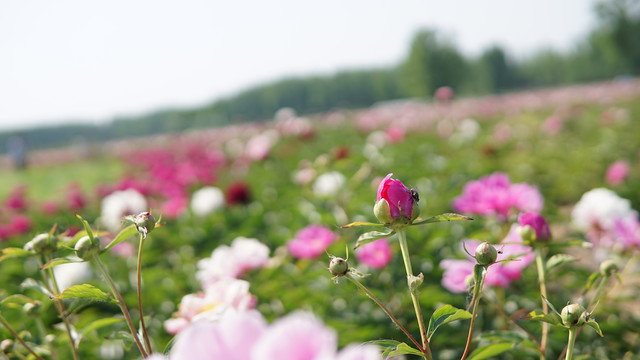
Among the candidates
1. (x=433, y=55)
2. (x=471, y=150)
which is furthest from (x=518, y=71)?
(x=471, y=150)

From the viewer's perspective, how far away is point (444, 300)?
1.29m

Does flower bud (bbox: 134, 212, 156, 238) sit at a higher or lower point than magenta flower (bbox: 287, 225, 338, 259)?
higher

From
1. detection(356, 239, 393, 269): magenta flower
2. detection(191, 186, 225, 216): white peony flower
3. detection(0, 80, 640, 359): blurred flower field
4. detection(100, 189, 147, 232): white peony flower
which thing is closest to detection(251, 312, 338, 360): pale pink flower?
detection(0, 80, 640, 359): blurred flower field

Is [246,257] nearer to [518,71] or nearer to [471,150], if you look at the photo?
[471,150]

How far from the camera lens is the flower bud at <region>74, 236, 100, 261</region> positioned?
45cm

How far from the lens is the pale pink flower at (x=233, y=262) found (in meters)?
1.03

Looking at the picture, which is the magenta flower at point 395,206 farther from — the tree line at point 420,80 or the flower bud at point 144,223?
the tree line at point 420,80

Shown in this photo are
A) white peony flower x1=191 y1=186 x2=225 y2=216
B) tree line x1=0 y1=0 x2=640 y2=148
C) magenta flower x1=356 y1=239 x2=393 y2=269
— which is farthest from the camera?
tree line x1=0 y1=0 x2=640 y2=148

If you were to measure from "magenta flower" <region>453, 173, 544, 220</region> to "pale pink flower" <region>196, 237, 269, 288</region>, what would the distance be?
545mm

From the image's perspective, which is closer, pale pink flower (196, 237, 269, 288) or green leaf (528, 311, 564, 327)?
green leaf (528, 311, 564, 327)

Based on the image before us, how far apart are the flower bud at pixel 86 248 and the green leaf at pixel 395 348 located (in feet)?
1.04

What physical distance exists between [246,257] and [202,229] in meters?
1.67

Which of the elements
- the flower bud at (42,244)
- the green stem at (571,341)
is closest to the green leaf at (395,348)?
the green stem at (571,341)

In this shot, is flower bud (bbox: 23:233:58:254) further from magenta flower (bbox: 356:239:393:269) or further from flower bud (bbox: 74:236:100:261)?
magenta flower (bbox: 356:239:393:269)
